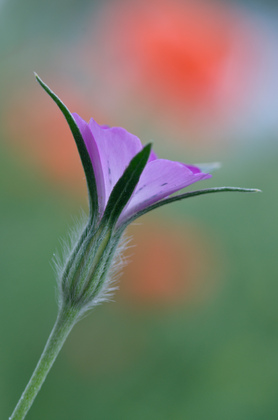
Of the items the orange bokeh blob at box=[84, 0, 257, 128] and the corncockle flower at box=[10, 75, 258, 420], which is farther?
the orange bokeh blob at box=[84, 0, 257, 128]

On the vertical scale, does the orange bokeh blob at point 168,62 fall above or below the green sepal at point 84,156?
above

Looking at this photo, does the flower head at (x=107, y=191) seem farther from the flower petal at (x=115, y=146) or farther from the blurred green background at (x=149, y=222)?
the blurred green background at (x=149, y=222)

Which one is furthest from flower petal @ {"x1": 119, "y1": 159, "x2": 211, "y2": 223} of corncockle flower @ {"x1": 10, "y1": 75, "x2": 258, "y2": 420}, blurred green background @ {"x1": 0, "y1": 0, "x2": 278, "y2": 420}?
blurred green background @ {"x1": 0, "y1": 0, "x2": 278, "y2": 420}

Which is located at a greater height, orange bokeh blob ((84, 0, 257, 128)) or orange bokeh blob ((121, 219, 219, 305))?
orange bokeh blob ((84, 0, 257, 128))

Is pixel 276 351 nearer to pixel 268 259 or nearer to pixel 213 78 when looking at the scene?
pixel 268 259

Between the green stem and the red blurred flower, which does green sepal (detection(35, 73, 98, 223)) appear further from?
the red blurred flower

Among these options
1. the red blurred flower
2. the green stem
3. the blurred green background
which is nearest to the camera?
the green stem

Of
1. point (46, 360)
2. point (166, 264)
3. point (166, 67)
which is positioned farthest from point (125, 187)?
point (166, 67)

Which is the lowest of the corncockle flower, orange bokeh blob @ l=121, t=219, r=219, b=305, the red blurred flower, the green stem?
orange bokeh blob @ l=121, t=219, r=219, b=305

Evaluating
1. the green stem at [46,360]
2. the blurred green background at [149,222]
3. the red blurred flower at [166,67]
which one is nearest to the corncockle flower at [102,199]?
the green stem at [46,360]
